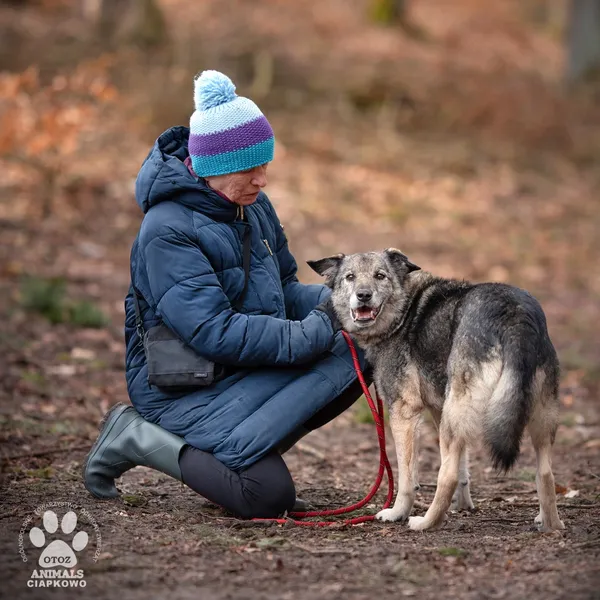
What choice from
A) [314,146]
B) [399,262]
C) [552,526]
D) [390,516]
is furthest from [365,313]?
[314,146]

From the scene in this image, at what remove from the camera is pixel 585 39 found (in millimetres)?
19891

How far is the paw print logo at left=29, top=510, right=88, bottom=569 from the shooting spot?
12.4 feet

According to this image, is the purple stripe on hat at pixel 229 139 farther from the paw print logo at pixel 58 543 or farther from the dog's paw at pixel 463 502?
the dog's paw at pixel 463 502

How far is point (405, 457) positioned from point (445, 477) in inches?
15.2

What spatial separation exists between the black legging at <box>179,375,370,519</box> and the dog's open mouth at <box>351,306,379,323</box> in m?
0.86

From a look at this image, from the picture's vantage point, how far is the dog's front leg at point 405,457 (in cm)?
467

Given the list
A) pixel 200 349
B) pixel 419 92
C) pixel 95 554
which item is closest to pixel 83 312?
pixel 200 349

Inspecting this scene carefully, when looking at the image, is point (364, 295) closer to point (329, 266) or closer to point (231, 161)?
point (329, 266)

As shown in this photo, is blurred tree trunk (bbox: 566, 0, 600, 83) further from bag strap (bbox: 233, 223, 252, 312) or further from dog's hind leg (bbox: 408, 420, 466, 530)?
dog's hind leg (bbox: 408, 420, 466, 530)

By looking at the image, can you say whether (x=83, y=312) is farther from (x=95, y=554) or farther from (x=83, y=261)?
(x=95, y=554)

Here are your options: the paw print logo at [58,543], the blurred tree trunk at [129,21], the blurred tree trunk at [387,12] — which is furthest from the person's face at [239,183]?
the blurred tree trunk at [387,12]

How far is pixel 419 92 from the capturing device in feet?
58.3

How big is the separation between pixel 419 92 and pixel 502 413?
14459 mm

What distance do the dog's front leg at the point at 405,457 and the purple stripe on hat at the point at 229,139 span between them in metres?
1.57
